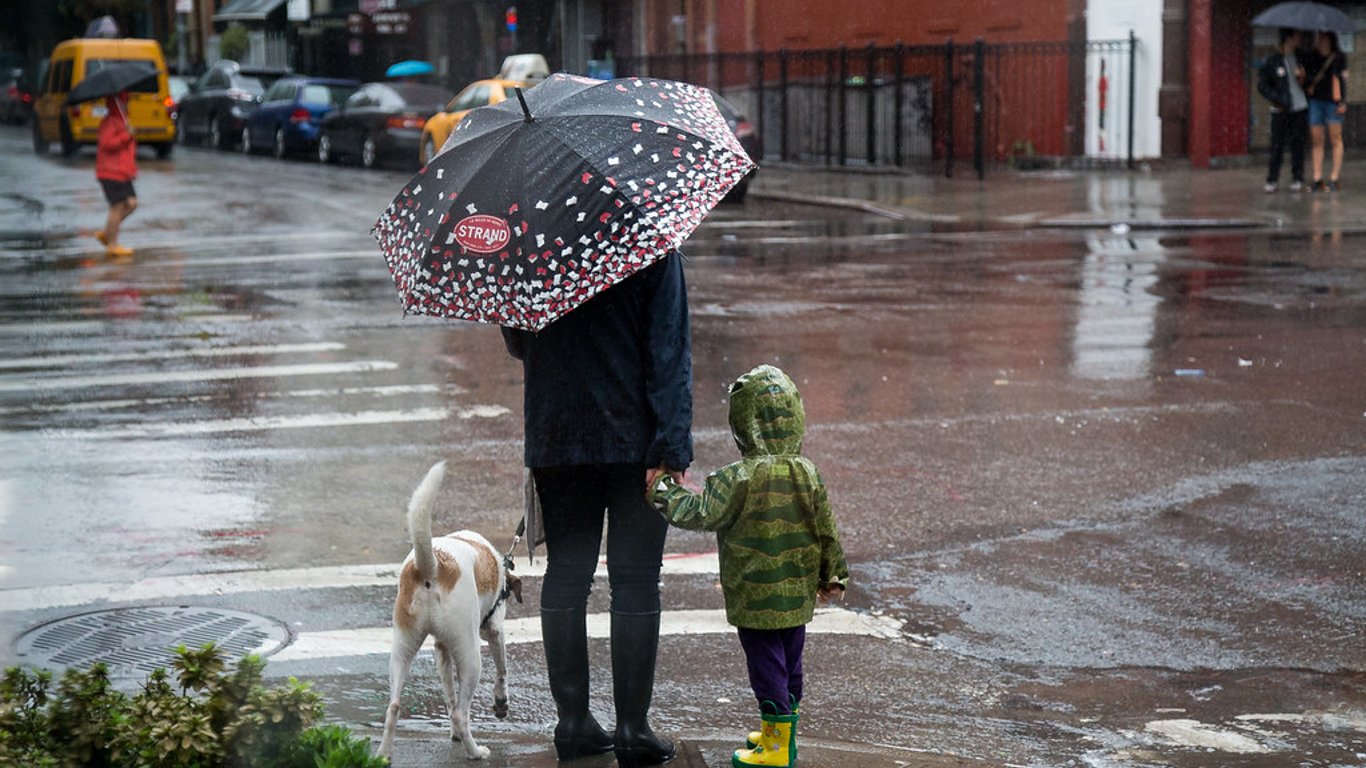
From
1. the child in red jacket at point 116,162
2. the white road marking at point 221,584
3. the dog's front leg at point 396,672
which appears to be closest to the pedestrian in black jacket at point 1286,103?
the child in red jacket at point 116,162

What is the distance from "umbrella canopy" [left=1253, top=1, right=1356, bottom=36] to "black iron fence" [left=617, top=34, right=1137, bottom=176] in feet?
11.6

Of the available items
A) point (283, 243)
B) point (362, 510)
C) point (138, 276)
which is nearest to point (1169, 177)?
point (283, 243)

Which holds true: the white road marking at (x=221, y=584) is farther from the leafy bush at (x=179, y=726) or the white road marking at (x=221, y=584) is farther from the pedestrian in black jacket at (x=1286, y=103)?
the pedestrian in black jacket at (x=1286, y=103)

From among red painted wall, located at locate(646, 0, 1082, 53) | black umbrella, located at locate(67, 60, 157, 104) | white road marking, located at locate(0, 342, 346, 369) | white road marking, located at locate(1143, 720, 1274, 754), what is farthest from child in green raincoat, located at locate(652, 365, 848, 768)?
red painted wall, located at locate(646, 0, 1082, 53)

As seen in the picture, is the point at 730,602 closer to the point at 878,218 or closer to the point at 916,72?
the point at 878,218

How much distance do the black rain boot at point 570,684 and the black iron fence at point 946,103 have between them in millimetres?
21851

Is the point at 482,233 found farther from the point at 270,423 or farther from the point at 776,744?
the point at 270,423

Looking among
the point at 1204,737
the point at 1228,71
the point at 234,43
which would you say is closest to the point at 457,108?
the point at 1228,71

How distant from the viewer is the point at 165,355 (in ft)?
41.1

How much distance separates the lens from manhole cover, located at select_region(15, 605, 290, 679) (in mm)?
6016

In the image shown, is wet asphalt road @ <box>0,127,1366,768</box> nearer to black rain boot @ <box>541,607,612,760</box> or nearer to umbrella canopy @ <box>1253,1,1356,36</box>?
black rain boot @ <box>541,607,612,760</box>

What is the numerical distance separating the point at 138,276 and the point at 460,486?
9925 mm

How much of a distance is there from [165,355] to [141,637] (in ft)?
21.6

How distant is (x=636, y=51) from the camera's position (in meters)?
39.3
